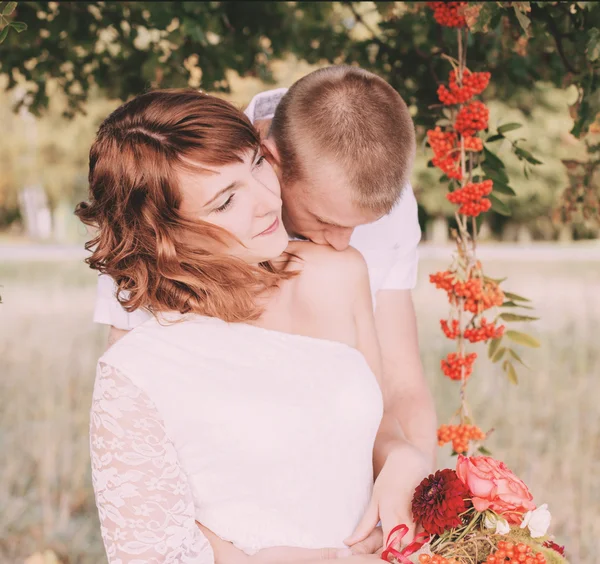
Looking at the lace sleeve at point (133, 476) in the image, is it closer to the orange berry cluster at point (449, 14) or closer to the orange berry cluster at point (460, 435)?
the orange berry cluster at point (460, 435)

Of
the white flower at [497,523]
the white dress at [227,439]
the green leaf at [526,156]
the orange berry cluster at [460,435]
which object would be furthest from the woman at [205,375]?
the green leaf at [526,156]

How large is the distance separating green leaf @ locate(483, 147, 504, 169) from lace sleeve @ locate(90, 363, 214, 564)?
1.43 metres

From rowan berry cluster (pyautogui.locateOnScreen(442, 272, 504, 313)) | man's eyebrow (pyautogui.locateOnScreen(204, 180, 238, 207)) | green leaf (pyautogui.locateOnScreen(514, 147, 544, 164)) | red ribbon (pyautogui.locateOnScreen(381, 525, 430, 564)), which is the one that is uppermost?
green leaf (pyautogui.locateOnScreen(514, 147, 544, 164))

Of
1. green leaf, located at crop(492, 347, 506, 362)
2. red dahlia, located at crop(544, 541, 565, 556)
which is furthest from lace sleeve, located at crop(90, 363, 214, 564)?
green leaf, located at crop(492, 347, 506, 362)

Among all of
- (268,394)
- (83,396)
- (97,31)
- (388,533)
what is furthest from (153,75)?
(83,396)

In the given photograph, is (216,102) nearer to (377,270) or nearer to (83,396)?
(377,270)

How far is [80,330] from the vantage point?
7.54 meters

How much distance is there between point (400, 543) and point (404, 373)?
0.57m

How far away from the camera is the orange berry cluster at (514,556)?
4.64 feet

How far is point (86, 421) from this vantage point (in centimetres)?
528

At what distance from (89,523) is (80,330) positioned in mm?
3540

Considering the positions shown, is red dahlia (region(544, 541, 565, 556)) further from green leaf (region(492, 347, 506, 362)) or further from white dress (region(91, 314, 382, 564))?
green leaf (region(492, 347, 506, 362))

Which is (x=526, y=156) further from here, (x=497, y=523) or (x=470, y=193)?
(x=497, y=523)

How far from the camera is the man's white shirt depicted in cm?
214
